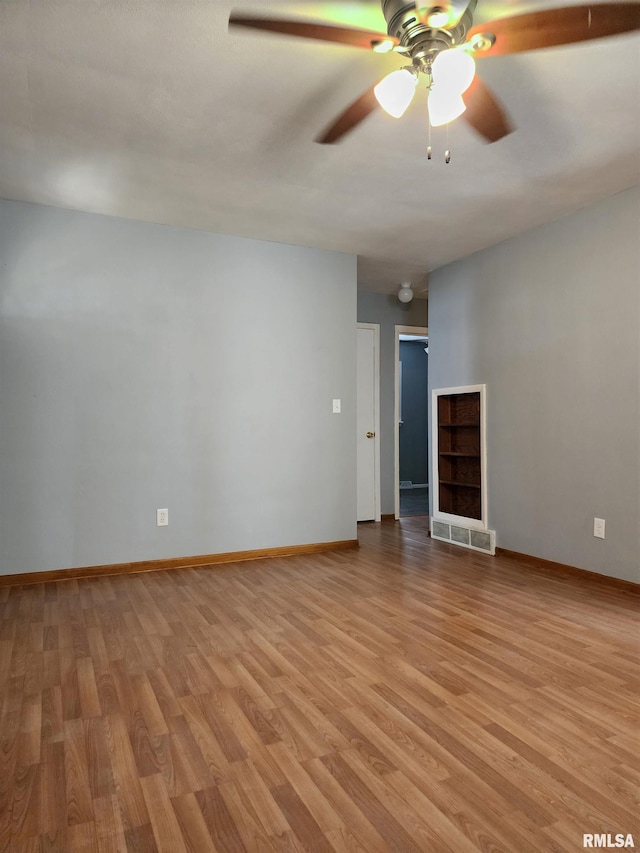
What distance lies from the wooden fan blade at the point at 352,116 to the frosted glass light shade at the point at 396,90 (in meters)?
0.18

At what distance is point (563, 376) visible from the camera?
3.79 m

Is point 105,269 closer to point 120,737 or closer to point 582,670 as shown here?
point 120,737

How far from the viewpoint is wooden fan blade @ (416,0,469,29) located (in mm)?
1691

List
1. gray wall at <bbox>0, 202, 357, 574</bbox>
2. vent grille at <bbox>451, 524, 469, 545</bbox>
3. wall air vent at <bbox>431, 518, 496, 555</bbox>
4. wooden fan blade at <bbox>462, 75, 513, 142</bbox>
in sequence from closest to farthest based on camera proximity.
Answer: wooden fan blade at <bbox>462, 75, 513, 142</bbox> < gray wall at <bbox>0, 202, 357, 574</bbox> < wall air vent at <bbox>431, 518, 496, 555</bbox> < vent grille at <bbox>451, 524, 469, 545</bbox>

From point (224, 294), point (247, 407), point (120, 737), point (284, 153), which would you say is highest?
point (284, 153)

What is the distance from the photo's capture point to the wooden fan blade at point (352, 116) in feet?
6.99

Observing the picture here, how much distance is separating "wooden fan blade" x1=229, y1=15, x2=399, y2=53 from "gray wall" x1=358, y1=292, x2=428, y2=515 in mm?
4007

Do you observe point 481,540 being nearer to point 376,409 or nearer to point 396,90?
point 376,409

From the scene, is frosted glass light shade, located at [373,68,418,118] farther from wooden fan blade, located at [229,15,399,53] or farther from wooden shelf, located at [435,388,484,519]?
wooden shelf, located at [435,388,484,519]

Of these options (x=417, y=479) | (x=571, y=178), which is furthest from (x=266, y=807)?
(x=417, y=479)

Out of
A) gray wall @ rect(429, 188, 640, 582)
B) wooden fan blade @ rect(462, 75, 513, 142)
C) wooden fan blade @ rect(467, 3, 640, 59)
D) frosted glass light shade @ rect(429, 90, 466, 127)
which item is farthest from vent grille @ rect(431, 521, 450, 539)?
wooden fan blade @ rect(467, 3, 640, 59)

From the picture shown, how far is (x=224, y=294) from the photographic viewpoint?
416 centimetres

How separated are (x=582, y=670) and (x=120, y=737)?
1737 millimetres

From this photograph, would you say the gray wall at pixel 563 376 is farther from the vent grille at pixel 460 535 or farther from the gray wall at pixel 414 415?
the gray wall at pixel 414 415
